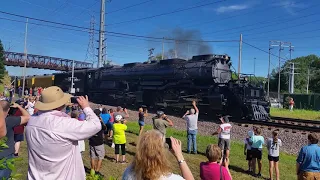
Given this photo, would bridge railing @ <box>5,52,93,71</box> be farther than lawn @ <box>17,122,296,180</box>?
Yes

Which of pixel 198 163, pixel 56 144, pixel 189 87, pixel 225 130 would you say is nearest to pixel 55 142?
pixel 56 144

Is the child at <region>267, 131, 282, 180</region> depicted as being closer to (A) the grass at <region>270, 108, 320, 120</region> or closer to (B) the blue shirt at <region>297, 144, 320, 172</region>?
(B) the blue shirt at <region>297, 144, 320, 172</region>

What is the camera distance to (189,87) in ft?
65.9

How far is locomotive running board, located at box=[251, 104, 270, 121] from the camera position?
59.6 ft

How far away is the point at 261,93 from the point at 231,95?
2472 mm

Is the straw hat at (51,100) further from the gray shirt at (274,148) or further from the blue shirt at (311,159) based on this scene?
the gray shirt at (274,148)

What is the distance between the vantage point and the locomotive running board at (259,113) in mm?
18163

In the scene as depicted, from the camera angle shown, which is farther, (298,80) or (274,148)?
(298,80)

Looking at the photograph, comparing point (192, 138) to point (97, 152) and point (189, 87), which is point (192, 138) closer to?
point (97, 152)

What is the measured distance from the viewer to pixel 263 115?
744 inches

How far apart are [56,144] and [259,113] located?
17.0 metres

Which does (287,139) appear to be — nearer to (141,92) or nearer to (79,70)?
(141,92)

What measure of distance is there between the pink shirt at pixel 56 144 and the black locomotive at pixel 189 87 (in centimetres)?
1535

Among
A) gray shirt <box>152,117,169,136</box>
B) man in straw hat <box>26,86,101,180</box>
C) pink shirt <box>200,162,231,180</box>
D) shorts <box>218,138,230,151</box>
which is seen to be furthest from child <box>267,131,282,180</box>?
man in straw hat <box>26,86,101,180</box>
